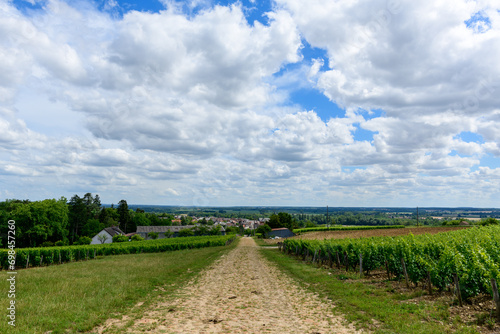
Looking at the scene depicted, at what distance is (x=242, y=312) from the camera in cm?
1201

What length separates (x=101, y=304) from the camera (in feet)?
39.8

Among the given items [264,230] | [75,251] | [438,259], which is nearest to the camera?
[438,259]

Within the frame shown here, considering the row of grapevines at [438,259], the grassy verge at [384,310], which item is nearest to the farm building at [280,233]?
the row of grapevines at [438,259]

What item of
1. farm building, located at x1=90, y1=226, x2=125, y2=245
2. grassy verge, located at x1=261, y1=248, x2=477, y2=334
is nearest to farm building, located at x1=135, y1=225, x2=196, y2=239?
farm building, located at x1=90, y1=226, x2=125, y2=245

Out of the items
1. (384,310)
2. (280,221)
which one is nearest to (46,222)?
(280,221)

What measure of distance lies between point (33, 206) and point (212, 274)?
249 ft

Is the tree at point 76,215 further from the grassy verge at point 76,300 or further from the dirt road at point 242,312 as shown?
the dirt road at point 242,312

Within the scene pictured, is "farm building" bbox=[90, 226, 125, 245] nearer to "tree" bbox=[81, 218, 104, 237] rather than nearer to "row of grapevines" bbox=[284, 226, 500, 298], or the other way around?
"tree" bbox=[81, 218, 104, 237]

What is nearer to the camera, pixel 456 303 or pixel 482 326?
pixel 482 326

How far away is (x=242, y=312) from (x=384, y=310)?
5587mm

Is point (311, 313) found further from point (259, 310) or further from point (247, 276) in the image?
point (247, 276)

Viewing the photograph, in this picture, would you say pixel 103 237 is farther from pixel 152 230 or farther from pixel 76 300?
pixel 76 300

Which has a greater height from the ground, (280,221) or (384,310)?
(384,310)

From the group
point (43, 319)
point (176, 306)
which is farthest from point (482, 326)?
point (43, 319)
